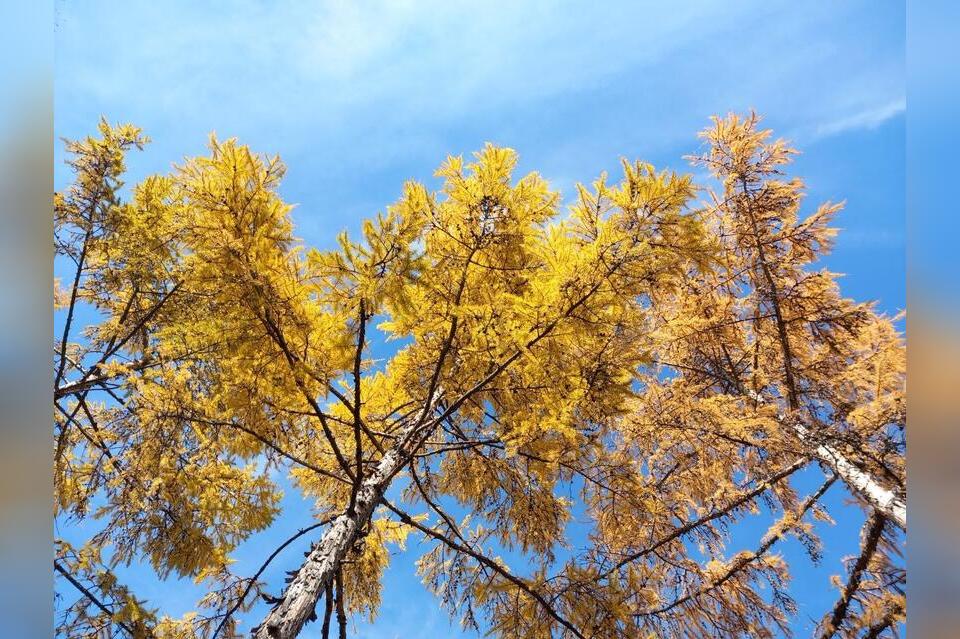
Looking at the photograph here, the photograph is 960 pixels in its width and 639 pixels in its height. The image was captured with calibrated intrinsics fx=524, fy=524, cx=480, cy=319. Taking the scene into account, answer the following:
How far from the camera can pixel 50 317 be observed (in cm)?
137

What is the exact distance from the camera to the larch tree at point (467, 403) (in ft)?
12.5

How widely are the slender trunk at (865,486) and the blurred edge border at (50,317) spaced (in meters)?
4.21

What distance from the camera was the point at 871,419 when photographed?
4000 mm

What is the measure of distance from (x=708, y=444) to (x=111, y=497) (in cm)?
598

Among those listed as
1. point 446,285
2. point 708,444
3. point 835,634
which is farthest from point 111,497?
point 835,634

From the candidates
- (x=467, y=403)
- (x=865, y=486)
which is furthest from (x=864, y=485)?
(x=467, y=403)

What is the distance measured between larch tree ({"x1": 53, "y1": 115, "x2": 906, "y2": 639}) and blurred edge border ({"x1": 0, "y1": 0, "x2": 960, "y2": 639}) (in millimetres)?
2127

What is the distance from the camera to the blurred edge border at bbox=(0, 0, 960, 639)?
1002 mm

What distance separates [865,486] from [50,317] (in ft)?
19.2
